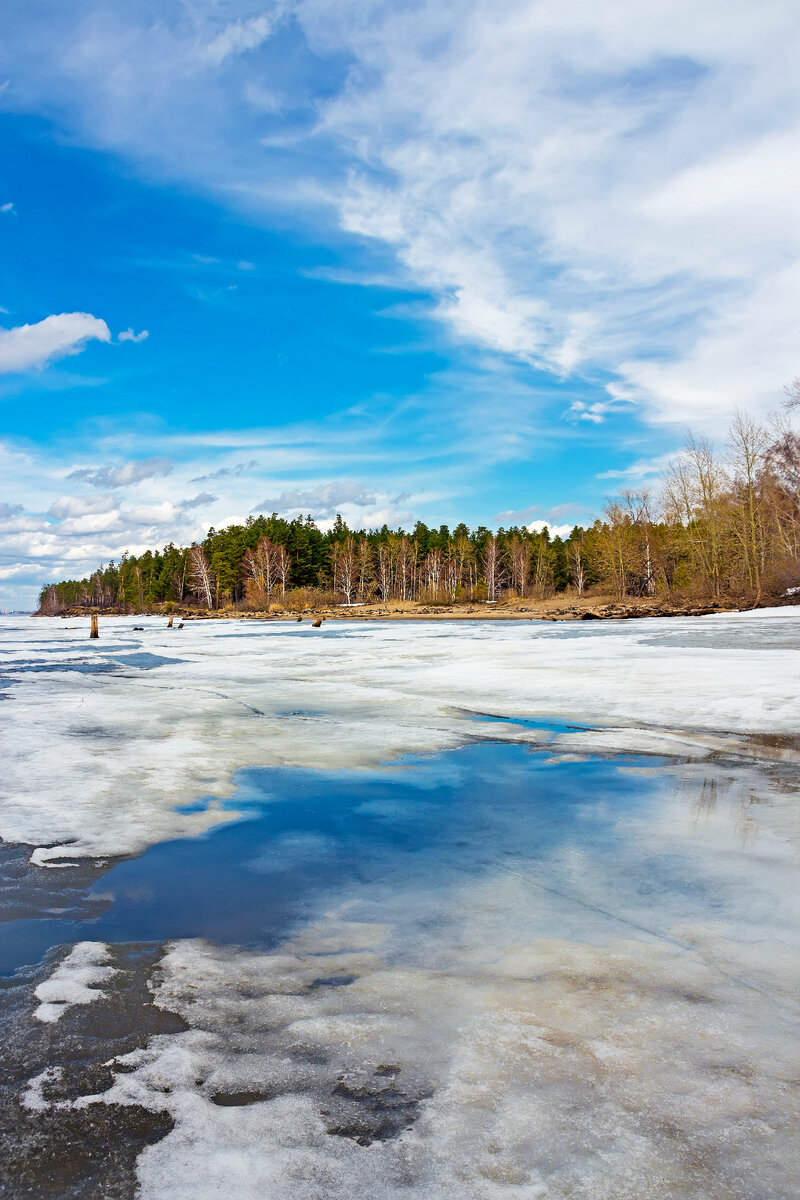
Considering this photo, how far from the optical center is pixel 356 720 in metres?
7.74

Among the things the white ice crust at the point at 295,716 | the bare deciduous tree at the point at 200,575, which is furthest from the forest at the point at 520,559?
the white ice crust at the point at 295,716

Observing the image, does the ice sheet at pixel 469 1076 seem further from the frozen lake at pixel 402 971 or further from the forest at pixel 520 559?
the forest at pixel 520 559

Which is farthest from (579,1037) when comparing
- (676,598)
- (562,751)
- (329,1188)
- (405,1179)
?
(676,598)

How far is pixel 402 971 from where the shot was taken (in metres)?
2.50

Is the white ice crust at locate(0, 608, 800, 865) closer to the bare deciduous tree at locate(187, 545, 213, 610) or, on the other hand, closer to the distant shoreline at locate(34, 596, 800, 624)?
the distant shoreline at locate(34, 596, 800, 624)

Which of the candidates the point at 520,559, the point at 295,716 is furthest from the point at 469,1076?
the point at 520,559

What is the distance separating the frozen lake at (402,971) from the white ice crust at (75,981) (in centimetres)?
1

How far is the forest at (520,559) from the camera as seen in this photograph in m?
37.8

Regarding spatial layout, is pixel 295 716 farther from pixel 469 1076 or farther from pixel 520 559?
pixel 520 559

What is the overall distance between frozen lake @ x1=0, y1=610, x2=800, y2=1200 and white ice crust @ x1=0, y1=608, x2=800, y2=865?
0.06 meters

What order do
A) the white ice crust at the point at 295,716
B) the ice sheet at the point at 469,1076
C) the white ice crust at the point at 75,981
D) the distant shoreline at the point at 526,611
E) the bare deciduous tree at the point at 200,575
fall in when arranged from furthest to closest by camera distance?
the bare deciduous tree at the point at 200,575
the distant shoreline at the point at 526,611
the white ice crust at the point at 295,716
the white ice crust at the point at 75,981
the ice sheet at the point at 469,1076

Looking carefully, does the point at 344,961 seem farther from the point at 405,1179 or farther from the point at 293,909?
the point at 405,1179

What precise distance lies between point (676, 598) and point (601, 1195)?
4294cm

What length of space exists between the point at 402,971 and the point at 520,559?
259ft
